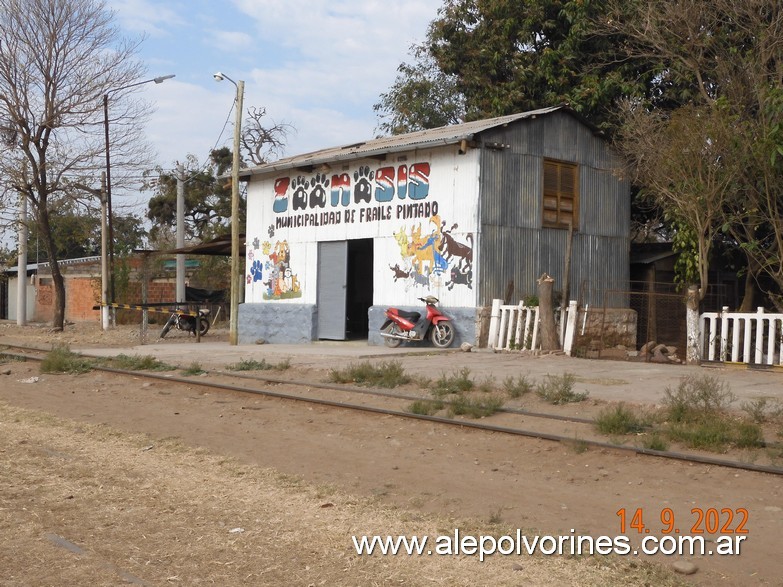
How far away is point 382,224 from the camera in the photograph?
862 inches

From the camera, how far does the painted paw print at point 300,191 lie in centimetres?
2419

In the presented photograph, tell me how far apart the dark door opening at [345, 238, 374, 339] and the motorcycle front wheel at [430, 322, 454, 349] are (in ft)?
20.4

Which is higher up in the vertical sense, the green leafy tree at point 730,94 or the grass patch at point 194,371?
the green leafy tree at point 730,94

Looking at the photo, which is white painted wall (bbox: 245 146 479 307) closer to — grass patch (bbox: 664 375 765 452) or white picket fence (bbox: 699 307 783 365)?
white picket fence (bbox: 699 307 783 365)

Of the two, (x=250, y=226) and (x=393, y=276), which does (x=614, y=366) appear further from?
(x=250, y=226)

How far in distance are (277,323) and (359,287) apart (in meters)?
3.22

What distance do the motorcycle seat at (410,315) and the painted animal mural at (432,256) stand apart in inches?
32.4

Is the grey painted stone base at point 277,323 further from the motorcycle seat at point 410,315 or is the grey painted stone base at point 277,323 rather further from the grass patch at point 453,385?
the grass patch at point 453,385

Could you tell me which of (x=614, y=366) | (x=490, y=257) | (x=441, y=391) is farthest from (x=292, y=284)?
(x=441, y=391)

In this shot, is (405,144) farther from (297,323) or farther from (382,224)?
(297,323)

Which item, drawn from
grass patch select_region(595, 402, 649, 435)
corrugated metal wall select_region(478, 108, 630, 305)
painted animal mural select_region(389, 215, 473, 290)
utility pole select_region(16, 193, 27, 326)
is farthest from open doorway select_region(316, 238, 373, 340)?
utility pole select_region(16, 193, 27, 326)

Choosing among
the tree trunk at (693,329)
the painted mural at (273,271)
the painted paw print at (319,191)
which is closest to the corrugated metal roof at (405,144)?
the painted paw print at (319,191)

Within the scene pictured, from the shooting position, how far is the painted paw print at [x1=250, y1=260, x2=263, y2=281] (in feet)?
84.1

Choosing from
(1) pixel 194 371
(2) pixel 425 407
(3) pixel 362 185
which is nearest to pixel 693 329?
(2) pixel 425 407
